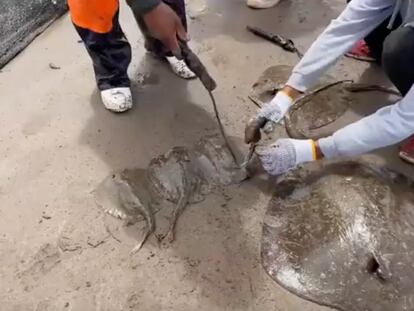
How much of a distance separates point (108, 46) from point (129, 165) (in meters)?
0.53

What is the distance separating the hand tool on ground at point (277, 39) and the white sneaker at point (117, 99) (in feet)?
2.56

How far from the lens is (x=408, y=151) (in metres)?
1.96

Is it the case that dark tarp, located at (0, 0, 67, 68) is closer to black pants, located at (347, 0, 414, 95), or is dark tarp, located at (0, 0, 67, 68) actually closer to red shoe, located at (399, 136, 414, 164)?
black pants, located at (347, 0, 414, 95)

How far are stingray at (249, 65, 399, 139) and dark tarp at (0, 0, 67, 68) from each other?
1.23m

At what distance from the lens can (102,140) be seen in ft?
6.92

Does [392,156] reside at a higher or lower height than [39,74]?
lower

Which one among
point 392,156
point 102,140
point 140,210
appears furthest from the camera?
point 102,140

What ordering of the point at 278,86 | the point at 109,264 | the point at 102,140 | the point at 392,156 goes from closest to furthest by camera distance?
the point at 109,264
the point at 392,156
the point at 102,140
the point at 278,86

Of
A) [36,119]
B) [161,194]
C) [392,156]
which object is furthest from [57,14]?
[392,156]

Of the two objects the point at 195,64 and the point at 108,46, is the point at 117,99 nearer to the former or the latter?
the point at 108,46

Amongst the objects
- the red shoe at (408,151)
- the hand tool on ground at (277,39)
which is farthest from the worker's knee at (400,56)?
the hand tool on ground at (277,39)

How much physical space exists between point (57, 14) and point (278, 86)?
1351 mm

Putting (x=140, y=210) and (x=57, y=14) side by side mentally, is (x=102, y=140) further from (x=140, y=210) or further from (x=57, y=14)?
(x=57, y=14)

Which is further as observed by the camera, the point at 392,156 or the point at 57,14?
the point at 57,14
